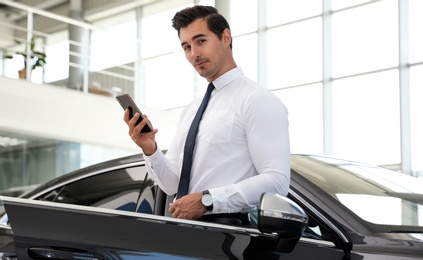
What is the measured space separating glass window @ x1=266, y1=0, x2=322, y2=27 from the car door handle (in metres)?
12.4

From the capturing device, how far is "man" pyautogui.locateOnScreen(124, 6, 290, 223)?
79.7 inches

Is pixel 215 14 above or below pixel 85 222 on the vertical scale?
above

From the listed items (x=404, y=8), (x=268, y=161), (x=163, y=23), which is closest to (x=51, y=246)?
(x=268, y=161)

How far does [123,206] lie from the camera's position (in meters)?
2.58

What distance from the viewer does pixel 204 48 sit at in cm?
219

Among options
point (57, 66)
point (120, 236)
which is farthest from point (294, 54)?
point (120, 236)

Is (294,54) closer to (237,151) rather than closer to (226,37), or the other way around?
(226,37)

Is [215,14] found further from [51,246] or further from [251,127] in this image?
[51,246]

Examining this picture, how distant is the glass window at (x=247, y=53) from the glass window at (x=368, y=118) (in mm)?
2118

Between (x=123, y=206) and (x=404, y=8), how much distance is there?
10.7 metres

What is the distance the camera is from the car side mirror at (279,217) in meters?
1.72

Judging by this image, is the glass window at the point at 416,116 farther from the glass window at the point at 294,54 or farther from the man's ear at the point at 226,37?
the man's ear at the point at 226,37

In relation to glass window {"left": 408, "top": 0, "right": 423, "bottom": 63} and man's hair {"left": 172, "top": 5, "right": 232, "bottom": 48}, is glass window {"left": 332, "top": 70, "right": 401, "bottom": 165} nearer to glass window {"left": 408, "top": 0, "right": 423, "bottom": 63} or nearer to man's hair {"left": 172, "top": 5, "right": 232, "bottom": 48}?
glass window {"left": 408, "top": 0, "right": 423, "bottom": 63}

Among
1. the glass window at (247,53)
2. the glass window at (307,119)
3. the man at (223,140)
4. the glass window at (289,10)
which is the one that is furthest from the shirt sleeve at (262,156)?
the glass window at (247,53)
